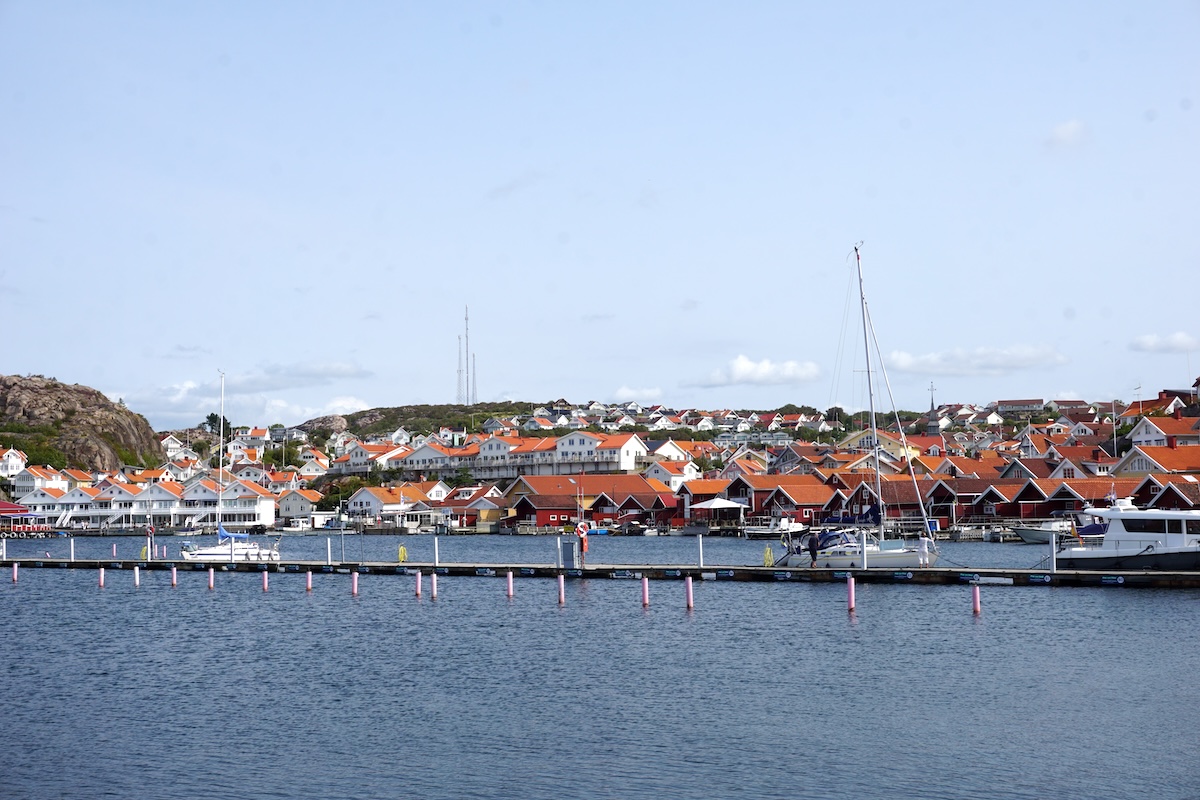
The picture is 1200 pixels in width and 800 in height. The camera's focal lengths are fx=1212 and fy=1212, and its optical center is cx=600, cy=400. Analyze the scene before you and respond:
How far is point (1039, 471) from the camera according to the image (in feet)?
318

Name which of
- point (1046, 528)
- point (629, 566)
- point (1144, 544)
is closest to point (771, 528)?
point (1046, 528)

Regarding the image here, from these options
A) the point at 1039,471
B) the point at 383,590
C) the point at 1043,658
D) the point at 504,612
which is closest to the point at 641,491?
the point at 1039,471

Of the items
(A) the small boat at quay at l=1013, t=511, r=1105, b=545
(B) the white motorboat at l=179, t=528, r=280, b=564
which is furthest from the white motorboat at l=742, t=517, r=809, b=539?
(B) the white motorboat at l=179, t=528, r=280, b=564

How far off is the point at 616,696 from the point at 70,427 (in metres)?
168

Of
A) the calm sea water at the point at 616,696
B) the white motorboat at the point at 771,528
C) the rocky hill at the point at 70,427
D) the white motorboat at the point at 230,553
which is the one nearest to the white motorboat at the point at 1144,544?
the calm sea water at the point at 616,696

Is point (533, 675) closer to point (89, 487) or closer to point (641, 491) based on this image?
point (641, 491)

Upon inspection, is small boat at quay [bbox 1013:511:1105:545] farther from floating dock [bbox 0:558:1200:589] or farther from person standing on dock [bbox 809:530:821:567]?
floating dock [bbox 0:558:1200:589]

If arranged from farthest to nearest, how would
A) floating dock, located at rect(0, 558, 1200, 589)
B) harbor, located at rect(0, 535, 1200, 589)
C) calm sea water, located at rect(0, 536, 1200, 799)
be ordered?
harbor, located at rect(0, 535, 1200, 589), floating dock, located at rect(0, 558, 1200, 589), calm sea water, located at rect(0, 536, 1200, 799)

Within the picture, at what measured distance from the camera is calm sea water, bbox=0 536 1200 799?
22219mm

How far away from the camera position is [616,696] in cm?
2930

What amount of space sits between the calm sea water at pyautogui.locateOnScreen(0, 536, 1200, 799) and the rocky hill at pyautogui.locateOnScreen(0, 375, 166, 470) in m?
131

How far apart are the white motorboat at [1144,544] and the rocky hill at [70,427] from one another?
147123mm

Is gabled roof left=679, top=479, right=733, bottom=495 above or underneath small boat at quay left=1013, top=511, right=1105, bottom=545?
above

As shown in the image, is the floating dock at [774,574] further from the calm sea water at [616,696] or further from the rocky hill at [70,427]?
the rocky hill at [70,427]
